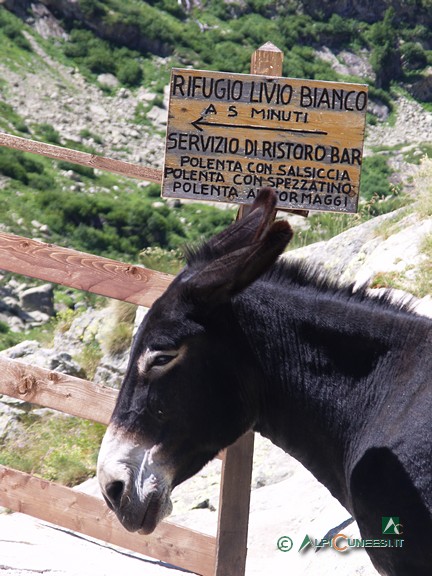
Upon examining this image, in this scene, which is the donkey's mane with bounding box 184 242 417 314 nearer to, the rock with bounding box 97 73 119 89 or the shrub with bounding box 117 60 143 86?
the rock with bounding box 97 73 119 89

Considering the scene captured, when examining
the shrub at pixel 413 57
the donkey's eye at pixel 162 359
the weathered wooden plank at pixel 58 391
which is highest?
the shrub at pixel 413 57

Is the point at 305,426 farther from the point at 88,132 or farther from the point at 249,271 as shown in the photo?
the point at 88,132

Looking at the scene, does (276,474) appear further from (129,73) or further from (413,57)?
(413,57)

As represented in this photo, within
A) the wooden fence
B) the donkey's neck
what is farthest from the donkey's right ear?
the wooden fence

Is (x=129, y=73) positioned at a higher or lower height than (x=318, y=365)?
higher

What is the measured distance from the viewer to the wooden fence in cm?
436

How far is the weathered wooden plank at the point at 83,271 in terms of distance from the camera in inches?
181

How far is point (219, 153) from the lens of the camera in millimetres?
4012

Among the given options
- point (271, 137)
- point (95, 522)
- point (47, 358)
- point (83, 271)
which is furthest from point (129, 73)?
point (271, 137)

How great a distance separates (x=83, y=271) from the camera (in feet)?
15.5

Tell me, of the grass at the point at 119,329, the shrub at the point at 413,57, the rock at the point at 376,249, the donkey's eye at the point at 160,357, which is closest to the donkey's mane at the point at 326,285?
the donkey's eye at the point at 160,357

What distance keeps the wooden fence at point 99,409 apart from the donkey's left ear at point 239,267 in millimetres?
1476

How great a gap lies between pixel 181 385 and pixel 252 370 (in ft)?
0.81

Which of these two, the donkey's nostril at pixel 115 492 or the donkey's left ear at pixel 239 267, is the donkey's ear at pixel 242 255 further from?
the donkey's nostril at pixel 115 492
